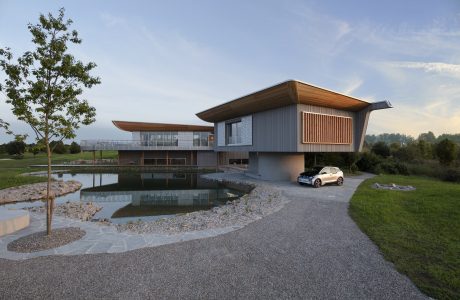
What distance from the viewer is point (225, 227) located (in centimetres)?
782

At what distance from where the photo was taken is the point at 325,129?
17.7m

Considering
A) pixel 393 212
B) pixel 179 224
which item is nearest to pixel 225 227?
pixel 179 224

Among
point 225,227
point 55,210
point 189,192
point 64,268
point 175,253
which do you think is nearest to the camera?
point 64,268

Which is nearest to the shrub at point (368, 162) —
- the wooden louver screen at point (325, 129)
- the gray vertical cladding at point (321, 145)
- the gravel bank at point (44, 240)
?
the gray vertical cladding at point (321, 145)

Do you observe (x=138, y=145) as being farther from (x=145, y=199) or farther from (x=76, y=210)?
(x=76, y=210)

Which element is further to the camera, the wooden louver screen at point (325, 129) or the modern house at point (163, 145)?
the modern house at point (163, 145)

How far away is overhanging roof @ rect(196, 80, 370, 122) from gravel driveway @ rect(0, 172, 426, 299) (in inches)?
404

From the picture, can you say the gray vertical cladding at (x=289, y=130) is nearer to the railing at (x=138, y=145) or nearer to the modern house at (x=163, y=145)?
the railing at (x=138, y=145)

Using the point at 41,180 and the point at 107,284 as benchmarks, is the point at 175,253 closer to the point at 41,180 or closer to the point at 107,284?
the point at 107,284

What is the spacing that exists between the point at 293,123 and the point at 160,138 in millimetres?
24091

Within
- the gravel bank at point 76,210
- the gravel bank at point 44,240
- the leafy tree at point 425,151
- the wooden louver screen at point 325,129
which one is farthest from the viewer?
the leafy tree at point 425,151

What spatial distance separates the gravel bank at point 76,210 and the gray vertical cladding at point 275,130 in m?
12.4

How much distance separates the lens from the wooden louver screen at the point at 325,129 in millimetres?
16719

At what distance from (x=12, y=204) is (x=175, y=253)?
1252cm
